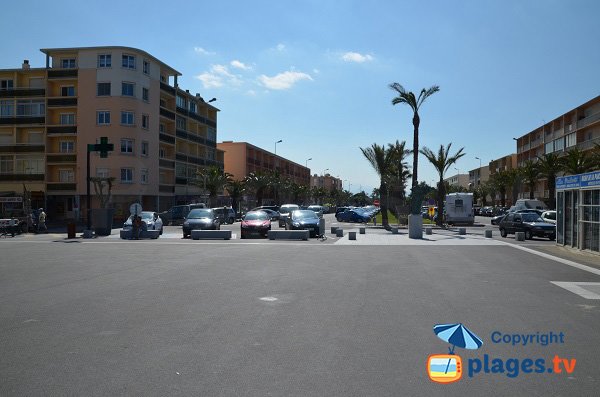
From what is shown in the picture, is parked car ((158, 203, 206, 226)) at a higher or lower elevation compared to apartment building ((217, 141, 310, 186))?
lower

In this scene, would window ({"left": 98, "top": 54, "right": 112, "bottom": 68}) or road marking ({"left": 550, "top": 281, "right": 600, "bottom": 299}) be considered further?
window ({"left": 98, "top": 54, "right": 112, "bottom": 68})

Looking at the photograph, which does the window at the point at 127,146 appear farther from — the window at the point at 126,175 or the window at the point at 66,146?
the window at the point at 66,146

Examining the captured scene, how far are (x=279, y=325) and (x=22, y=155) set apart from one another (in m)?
52.4

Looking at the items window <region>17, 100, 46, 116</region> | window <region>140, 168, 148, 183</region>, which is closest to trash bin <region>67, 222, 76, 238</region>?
window <region>140, 168, 148, 183</region>

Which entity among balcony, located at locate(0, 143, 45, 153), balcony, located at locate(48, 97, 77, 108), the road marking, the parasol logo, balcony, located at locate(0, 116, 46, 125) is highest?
balcony, located at locate(48, 97, 77, 108)

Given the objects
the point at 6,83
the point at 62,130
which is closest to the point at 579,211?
the point at 62,130

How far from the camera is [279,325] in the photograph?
291 inches

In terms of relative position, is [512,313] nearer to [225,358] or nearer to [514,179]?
[225,358]

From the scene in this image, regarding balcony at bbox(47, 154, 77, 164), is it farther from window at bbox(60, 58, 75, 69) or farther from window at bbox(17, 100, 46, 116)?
window at bbox(60, 58, 75, 69)

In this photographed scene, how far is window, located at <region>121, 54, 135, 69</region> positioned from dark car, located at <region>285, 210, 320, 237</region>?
99.7ft

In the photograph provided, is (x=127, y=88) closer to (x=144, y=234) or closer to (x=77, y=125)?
(x=77, y=125)

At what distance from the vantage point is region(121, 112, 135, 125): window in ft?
164

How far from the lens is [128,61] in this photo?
5062 cm

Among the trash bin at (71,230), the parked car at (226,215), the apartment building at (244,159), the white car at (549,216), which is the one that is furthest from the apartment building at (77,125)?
the white car at (549,216)
